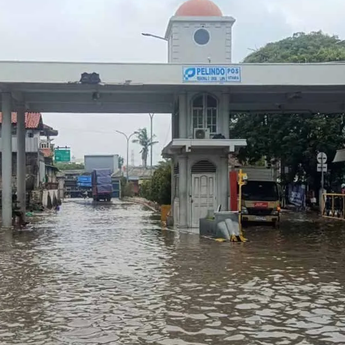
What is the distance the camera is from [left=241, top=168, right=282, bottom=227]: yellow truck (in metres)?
24.2

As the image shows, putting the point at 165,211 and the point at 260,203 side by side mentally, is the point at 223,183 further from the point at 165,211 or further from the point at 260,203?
the point at 165,211

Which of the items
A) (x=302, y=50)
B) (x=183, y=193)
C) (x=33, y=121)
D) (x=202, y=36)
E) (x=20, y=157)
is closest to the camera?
(x=183, y=193)

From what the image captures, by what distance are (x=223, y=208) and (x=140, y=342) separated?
1691 centimetres

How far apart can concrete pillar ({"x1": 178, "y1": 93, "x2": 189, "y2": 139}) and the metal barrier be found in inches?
373

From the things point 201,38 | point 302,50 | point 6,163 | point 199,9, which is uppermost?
point 302,50

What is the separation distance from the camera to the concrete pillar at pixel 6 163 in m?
23.1

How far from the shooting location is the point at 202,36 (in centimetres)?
2736

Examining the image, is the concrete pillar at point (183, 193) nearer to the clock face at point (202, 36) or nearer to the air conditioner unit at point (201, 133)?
the air conditioner unit at point (201, 133)

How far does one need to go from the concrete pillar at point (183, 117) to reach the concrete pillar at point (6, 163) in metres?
6.33

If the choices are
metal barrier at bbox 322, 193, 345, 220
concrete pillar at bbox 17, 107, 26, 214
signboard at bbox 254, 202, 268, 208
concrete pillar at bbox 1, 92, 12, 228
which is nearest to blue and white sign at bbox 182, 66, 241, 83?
signboard at bbox 254, 202, 268, 208

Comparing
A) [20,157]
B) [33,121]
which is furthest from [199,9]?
[33,121]

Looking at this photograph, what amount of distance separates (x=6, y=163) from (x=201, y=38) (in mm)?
10051

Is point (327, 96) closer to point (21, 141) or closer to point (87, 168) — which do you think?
point (21, 141)

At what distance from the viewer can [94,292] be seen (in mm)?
9984
